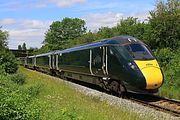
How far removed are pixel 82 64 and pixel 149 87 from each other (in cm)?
804

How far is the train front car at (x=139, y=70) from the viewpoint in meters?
16.9

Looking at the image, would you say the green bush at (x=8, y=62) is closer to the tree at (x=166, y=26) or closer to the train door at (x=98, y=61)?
the train door at (x=98, y=61)

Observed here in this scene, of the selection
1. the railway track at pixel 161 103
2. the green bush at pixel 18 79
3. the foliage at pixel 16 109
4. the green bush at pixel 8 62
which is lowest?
the railway track at pixel 161 103

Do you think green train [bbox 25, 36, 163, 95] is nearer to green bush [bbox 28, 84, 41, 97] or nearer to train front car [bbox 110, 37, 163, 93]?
train front car [bbox 110, 37, 163, 93]

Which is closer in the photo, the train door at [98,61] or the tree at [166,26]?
the train door at [98,61]

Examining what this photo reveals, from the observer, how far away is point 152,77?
669 inches

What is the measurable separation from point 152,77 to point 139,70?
2.12ft

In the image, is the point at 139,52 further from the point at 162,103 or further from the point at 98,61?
the point at 98,61

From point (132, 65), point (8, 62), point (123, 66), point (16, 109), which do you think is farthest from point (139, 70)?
point (8, 62)

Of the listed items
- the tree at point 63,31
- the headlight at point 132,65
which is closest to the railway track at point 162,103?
the headlight at point 132,65

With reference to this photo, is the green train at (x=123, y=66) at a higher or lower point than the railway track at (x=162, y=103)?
higher

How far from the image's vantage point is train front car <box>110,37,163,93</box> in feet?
55.4

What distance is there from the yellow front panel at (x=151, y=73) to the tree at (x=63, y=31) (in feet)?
301

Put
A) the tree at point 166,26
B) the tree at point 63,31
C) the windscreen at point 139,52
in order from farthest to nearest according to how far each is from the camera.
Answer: the tree at point 63,31, the tree at point 166,26, the windscreen at point 139,52
